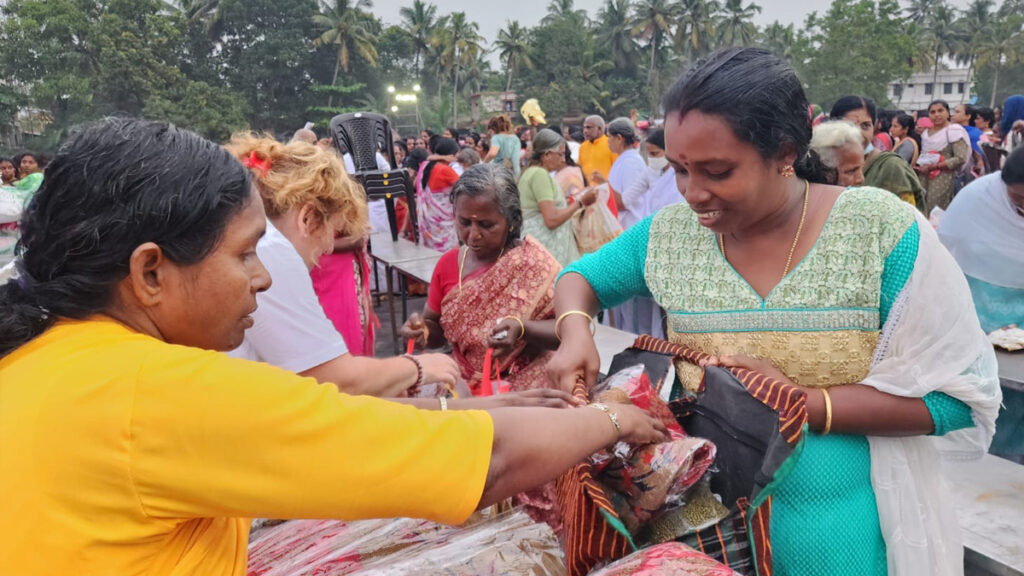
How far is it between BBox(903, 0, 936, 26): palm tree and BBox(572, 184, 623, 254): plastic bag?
86186mm

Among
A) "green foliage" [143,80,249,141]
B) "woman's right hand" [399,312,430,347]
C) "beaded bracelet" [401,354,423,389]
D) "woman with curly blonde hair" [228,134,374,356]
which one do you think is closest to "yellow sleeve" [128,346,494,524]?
"beaded bracelet" [401,354,423,389]

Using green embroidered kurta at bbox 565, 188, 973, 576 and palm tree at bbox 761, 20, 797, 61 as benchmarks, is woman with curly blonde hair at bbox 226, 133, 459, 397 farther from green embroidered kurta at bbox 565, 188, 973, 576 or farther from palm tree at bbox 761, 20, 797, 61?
palm tree at bbox 761, 20, 797, 61

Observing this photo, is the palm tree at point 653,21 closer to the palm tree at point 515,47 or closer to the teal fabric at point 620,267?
the palm tree at point 515,47

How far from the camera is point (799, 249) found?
4.91ft

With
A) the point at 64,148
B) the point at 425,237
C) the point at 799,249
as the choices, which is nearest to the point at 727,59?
the point at 799,249

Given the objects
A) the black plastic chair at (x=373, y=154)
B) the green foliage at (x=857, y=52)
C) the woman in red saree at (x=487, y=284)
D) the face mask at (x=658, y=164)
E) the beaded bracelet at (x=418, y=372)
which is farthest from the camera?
the green foliage at (x=857, y=52)

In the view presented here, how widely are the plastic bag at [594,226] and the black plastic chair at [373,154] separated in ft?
8.87

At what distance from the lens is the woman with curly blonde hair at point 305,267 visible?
1.81 metres

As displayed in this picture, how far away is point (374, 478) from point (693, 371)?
865 mm

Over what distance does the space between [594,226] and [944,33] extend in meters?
78.8

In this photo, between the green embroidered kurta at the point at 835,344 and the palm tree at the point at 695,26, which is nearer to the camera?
the green embroidered kurta at the point at 835,344

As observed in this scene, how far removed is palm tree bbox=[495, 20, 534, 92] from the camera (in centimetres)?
6081

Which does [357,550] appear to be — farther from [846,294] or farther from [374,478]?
[846,294]

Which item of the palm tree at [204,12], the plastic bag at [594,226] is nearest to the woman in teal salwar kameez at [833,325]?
the plastic bag at [594,226]
